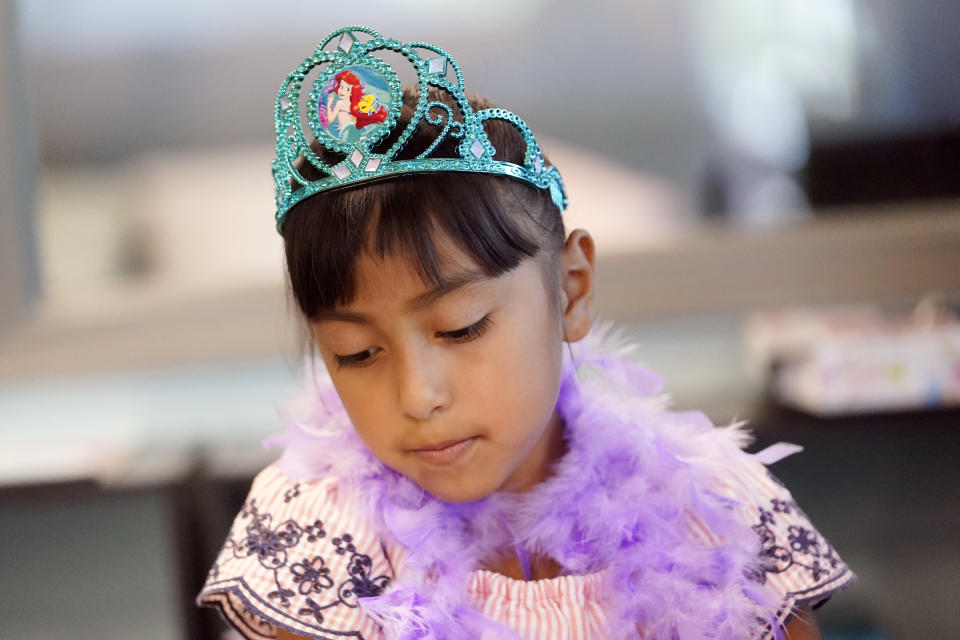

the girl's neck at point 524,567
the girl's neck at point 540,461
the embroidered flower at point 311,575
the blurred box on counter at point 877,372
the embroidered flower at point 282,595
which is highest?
the girl's neck at point 540,461

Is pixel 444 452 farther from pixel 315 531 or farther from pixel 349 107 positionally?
pixel 349 107

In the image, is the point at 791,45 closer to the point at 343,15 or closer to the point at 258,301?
the point at 343,15

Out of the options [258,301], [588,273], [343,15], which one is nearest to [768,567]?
[588,273]

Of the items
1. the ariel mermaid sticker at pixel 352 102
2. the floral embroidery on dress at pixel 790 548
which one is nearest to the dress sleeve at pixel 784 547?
the floral embroidery on dress at pixel 790 548

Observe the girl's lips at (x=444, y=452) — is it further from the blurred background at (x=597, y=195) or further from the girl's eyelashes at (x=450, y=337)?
the blurred background at (x=597, y=195)

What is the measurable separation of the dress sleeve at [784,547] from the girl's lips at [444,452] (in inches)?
11.4

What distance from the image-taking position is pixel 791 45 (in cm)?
188

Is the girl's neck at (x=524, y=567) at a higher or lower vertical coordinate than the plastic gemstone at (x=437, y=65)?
lower

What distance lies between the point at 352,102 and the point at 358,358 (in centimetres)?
23

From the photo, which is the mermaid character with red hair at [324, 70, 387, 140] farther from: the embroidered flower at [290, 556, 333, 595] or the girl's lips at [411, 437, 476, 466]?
the embroidered flower at [290, 556, 333, 595]

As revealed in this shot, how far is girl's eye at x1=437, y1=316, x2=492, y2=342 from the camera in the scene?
824 millimetres

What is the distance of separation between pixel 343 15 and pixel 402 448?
1271 millimetres

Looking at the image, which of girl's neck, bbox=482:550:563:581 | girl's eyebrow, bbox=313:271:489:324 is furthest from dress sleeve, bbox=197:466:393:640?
girl's eyebrow, bbox=313:271:489:324

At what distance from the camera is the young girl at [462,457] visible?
2.67 ft
